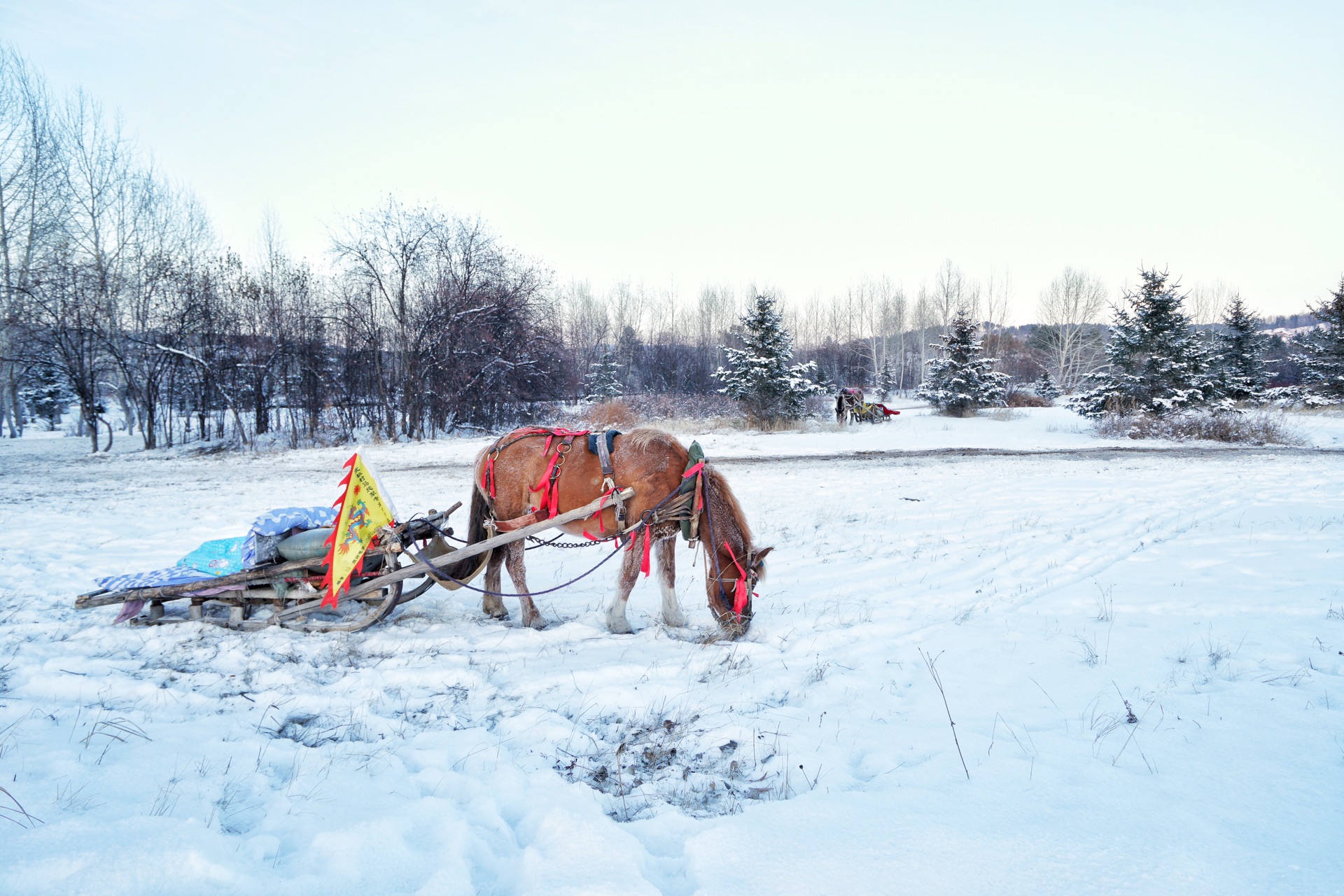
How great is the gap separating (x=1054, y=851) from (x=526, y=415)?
28075mm

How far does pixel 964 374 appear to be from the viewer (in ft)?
94.0

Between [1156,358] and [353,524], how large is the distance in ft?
91.2

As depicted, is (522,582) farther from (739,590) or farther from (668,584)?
(739,590)

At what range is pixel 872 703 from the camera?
11.4ft

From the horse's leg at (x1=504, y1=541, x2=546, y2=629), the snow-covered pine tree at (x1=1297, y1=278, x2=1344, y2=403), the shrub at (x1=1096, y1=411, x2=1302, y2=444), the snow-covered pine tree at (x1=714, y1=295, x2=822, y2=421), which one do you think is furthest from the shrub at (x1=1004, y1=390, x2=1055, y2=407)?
the horse's leg at (x1=504, y1=541, x2=546, y2=629)

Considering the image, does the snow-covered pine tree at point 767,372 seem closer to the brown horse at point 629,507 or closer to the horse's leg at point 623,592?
the brown horse at point 629,507

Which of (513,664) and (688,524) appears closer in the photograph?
(513,664)

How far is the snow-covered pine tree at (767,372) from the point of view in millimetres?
25156

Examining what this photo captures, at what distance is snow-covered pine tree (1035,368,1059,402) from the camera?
146 feet

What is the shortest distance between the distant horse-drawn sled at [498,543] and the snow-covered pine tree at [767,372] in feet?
68.2

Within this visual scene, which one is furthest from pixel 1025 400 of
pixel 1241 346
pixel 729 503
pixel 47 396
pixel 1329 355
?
pixel 47 396

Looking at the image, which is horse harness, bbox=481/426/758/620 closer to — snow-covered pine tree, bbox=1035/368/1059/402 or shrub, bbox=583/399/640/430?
shrub, bbox=583/399/640/430

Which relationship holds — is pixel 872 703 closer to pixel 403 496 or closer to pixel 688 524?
pixel 688 524

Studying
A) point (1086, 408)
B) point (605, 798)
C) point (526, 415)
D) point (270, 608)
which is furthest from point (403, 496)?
point (1086, 408)
